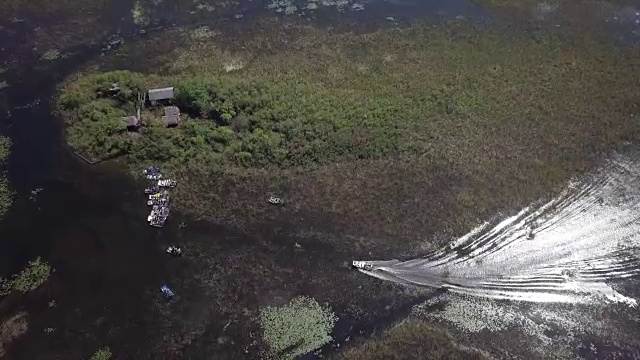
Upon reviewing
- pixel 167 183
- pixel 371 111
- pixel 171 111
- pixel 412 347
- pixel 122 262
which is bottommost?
pixel 122 262

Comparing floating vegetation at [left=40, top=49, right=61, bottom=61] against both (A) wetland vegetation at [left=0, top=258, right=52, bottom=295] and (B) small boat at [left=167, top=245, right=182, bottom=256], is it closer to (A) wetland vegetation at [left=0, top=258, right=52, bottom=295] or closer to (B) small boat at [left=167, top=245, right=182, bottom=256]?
(A) wetland vegetation at [left=0, top=258, right=52, bottom=295]

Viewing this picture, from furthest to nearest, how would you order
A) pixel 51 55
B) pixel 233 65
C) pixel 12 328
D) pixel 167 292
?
pixel 51 55 < pixel 233 65 < pixel 167 292 < pixel 12 328

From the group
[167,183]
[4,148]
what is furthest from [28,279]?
[4,148]

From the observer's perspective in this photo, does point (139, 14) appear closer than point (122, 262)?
No

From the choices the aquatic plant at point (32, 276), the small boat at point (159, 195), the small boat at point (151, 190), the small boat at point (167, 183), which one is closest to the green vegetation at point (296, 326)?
the small boat at point (159, 195)

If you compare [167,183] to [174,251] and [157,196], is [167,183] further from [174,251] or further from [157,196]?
[174,251]

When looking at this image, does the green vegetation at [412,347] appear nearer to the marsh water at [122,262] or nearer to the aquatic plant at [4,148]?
the marsh water at [122,262]
